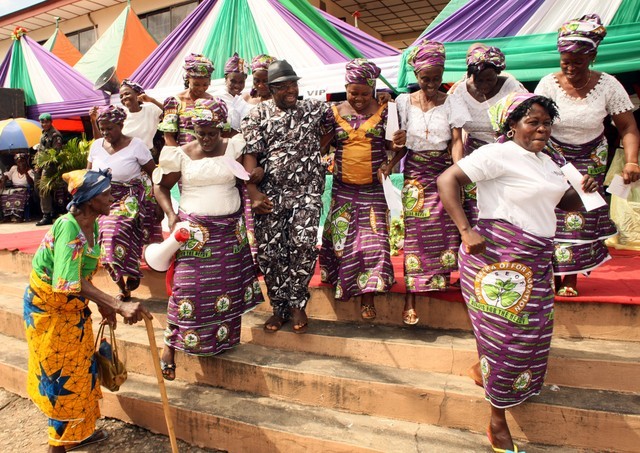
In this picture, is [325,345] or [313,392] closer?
[313,392]

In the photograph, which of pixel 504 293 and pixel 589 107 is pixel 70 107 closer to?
pixel 589 107

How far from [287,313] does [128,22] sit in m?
9.29

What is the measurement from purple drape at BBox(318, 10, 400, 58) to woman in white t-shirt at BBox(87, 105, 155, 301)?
3761mm

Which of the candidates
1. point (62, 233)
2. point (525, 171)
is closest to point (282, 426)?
point (62, 233)

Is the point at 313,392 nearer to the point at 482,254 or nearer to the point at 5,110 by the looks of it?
the point at 482,254

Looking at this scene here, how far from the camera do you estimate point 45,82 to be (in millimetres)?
10453

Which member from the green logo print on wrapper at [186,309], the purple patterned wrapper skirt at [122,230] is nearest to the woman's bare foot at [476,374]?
the green logo print on wrapper at [186,309]

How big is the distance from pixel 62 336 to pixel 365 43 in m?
5.54

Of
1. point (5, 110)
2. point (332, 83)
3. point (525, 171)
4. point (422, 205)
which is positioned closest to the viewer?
point (525, 171)

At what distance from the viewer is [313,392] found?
3217 mm

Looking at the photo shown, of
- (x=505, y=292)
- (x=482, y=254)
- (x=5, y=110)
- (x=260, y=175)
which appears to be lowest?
(x=505, y=292)

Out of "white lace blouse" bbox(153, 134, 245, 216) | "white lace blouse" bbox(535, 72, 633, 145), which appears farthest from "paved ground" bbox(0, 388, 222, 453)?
"white lace blouse" bbox(535, 72, 633, 145)

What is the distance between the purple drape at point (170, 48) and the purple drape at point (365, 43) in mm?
2164

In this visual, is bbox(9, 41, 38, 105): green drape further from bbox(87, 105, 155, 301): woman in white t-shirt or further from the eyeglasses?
the eyeglasses
